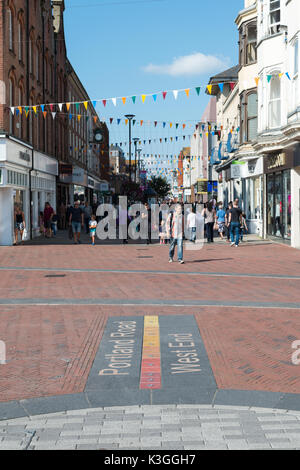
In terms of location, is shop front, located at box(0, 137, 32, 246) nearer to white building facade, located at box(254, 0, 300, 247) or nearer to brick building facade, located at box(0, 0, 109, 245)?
brick building facade, located at box(0, 0, 109, 245)

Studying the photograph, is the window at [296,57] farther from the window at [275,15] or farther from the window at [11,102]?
the window at [11,102]

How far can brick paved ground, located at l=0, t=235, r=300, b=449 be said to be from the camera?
5086 millimetres

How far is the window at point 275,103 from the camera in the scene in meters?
23.8

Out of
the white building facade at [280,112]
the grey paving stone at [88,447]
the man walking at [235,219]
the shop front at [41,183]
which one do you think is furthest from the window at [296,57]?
the grey paving stone at [88,447]

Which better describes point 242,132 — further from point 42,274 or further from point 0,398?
point 0,398

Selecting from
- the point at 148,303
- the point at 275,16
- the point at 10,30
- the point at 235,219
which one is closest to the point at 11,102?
the point at 10,30

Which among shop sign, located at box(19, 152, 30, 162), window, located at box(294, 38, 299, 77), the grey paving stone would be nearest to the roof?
shop sign, located at box(19, 152, 30, 162)

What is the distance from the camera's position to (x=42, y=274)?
14.1m

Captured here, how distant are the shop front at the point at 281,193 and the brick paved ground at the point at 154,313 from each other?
451 centimetres

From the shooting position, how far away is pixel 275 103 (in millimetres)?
23969

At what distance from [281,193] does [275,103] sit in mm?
3658

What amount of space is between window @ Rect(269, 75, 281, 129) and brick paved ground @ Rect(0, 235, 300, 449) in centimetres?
812
